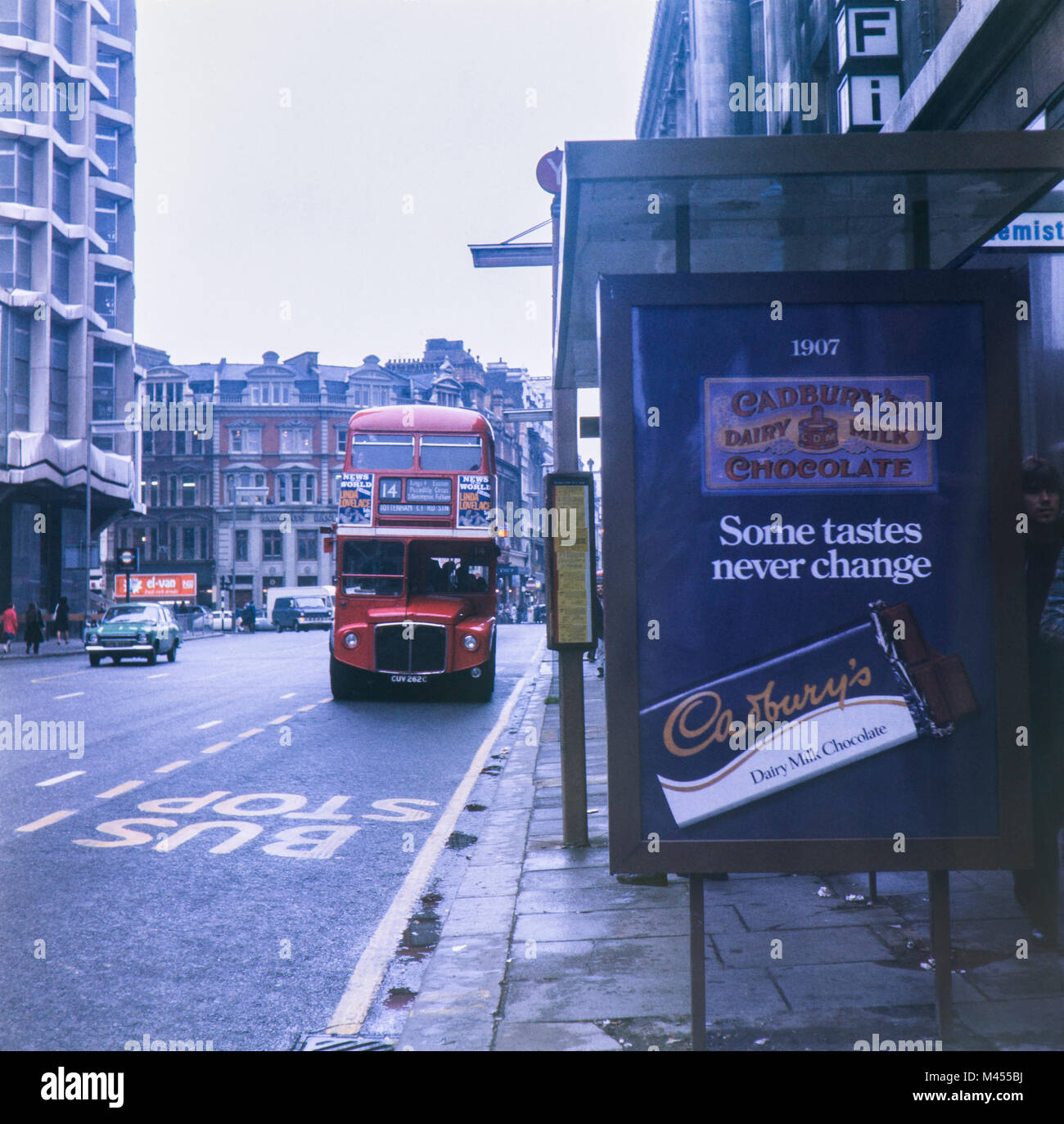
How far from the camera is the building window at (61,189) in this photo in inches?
1982

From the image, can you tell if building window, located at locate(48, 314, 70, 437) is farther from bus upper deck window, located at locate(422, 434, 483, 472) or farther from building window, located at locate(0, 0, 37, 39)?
bus upper deck window, located at locate(422, 434, 483, 472)

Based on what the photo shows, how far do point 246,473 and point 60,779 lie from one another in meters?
84.7

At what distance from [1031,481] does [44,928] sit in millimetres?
4820

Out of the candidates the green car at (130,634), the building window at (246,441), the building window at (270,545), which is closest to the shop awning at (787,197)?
the green car at (130,634)

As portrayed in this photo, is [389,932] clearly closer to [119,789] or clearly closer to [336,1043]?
[336,1043]

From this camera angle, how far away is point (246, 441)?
308 feet

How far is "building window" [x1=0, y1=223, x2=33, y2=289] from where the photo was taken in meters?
48.1

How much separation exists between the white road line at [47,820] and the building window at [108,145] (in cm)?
5228

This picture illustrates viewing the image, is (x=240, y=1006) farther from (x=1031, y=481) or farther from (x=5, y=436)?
(x=5, y=436)

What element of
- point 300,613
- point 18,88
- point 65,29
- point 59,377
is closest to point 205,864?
point 59,377

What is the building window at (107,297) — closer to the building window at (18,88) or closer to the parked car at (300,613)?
the building window at (18,88)

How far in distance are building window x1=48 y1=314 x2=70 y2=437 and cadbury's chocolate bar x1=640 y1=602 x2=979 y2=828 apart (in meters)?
49.8

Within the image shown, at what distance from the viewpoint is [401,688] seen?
23.0 metres
